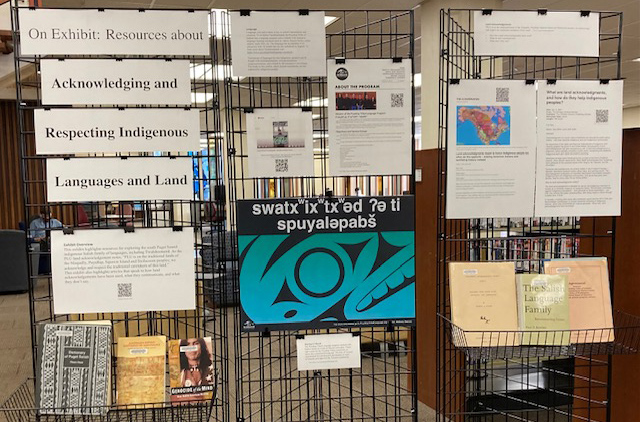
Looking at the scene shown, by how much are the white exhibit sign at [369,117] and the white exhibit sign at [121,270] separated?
66cm

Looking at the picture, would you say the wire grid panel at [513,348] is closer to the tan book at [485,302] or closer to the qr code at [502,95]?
the tan book at [485,302]

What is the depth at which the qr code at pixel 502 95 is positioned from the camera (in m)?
2.03

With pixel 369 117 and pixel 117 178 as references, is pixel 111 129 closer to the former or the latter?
pixel 117 178

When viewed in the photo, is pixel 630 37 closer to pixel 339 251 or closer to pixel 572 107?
pixel 572 107

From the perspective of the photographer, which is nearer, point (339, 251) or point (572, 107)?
point (339, 251)

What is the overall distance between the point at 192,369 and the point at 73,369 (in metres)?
0.42

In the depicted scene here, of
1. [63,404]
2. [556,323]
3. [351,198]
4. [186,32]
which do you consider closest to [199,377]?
[63,404]

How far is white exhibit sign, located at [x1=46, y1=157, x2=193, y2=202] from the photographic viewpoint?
5.93ft

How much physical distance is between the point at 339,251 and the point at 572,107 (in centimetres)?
112

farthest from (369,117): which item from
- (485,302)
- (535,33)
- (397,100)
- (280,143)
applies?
(485,302)

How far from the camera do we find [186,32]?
185cm

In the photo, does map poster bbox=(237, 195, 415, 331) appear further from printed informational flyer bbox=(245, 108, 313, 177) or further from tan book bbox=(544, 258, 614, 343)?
tan book bbox=(544, 258, 614, 343)

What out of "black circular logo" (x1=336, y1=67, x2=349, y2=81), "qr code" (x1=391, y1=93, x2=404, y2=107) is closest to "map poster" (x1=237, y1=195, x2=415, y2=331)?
"qr code" (x1=391, y1=93, x2=404, y2=107)

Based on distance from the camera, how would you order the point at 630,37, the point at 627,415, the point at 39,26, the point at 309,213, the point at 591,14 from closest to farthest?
the point at 39,26 → the point at 309,213 → the point at 591,14 → the point at 627,415 → the point at 630,37
